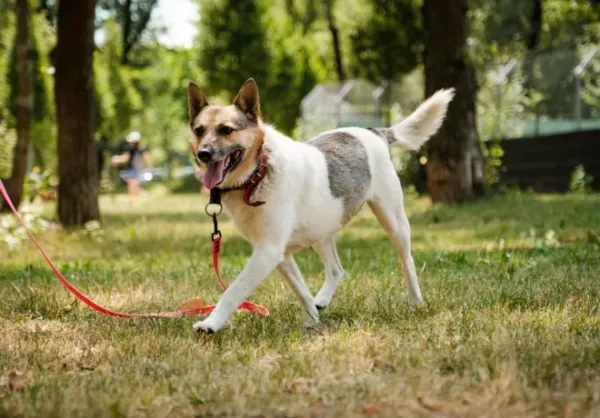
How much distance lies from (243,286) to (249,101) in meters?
1.18

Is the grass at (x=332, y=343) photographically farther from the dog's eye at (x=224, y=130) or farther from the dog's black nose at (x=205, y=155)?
the dog's eye at (x=224, y=130)

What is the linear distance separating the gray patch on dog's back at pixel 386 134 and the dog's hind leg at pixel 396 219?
0.40 m

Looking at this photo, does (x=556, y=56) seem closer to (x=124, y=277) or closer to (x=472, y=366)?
(x=124, y=277)

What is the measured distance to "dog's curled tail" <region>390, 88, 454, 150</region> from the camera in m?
6.58

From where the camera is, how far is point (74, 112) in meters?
12.0

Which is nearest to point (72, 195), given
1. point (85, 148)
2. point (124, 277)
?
point (85, 148)

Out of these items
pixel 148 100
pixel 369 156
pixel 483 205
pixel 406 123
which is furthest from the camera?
pixel 148 100

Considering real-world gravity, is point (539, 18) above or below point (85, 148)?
above

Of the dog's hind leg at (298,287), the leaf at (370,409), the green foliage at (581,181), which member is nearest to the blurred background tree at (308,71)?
the green foliage at (581,181)

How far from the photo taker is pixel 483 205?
46.5 ft

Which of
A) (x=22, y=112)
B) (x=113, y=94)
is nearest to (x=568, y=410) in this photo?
(x=22, y=112)

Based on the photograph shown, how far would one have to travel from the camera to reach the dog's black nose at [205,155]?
188 inches

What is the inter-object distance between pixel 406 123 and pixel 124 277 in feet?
9.65

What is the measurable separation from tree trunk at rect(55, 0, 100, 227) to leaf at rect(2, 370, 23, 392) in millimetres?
8207
